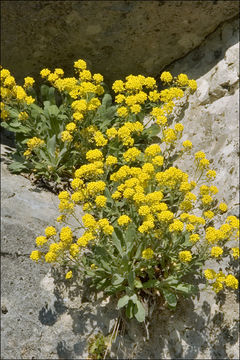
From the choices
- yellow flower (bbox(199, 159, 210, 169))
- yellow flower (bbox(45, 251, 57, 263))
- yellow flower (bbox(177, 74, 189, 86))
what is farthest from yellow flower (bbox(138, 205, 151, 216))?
yellow flower (bbox(177, 74, 189, 86))

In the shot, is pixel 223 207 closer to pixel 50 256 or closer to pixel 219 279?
pixel 219 279

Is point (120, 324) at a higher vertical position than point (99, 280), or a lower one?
lower

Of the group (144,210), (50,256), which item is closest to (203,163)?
(144,210)

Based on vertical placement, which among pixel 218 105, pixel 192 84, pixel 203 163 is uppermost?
pixel 192 84

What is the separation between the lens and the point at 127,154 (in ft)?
15.4

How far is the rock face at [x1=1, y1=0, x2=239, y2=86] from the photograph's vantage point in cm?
547

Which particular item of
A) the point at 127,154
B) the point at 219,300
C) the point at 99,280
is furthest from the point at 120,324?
the point at 127,154

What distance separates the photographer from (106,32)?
5727 mm

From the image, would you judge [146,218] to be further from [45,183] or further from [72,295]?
[45,183]

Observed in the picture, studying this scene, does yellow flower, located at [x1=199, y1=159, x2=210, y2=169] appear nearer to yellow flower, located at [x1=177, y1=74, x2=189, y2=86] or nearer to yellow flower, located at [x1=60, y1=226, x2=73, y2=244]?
yellow flower, located at [x1=177, y1=74, x2=189, y2=86]

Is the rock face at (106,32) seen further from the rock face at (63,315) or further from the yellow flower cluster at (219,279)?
the yellow flower cluster at (219,279)

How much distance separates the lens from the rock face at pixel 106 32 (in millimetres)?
5473

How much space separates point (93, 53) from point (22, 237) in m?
3.10

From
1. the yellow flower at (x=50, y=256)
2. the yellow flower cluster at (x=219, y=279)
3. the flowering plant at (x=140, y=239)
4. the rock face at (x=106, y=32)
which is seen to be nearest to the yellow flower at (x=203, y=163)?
the flowering plant at (x=140, y=239)
